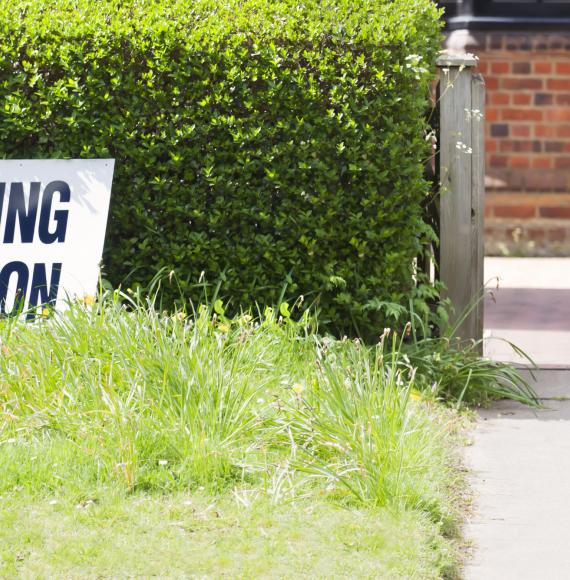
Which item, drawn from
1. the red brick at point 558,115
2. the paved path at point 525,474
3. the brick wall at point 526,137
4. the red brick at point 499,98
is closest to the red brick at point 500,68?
the brick wall at point 526,137

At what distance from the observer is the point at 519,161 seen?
1012cm

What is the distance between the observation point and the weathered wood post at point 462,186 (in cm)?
576

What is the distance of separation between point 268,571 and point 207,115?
2711mm

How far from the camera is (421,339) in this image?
19.1 feet

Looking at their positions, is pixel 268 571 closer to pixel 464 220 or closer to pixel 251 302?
pixel 251 302

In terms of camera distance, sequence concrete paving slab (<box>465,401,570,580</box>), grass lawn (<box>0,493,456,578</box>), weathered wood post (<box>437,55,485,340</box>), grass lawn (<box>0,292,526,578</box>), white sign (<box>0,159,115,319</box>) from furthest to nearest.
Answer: weathered wood post (<box>437,55,485,340</box>) → white sign (<box>0,159,115,319</box>) → concrete paving slab (<box>465,401,570,580</box>) → grass lawn (<box>0,292,526,578</box>) → grass lawn (<box>0,493,456,578</box>)

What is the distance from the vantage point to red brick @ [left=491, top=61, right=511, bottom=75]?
10.0 meters

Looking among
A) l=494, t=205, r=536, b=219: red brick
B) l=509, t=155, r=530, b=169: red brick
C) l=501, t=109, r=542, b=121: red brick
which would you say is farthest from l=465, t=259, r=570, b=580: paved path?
l=501, t=109, r=542, b=121: red brick

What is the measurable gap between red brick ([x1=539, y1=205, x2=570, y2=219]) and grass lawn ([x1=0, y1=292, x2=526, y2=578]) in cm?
540

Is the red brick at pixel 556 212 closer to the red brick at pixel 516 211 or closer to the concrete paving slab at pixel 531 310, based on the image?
the red brick at pixel 516 211

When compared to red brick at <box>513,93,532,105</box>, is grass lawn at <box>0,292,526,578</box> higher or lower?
lower

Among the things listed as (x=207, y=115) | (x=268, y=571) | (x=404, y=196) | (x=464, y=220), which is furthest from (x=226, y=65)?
(x=268, y=571)

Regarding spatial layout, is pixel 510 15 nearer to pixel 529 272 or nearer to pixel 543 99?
pixel 543 99

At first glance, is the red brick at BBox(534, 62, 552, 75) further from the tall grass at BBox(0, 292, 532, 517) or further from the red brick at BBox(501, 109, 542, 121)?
the tall grass at BBox(0, 292, 532, 517)
